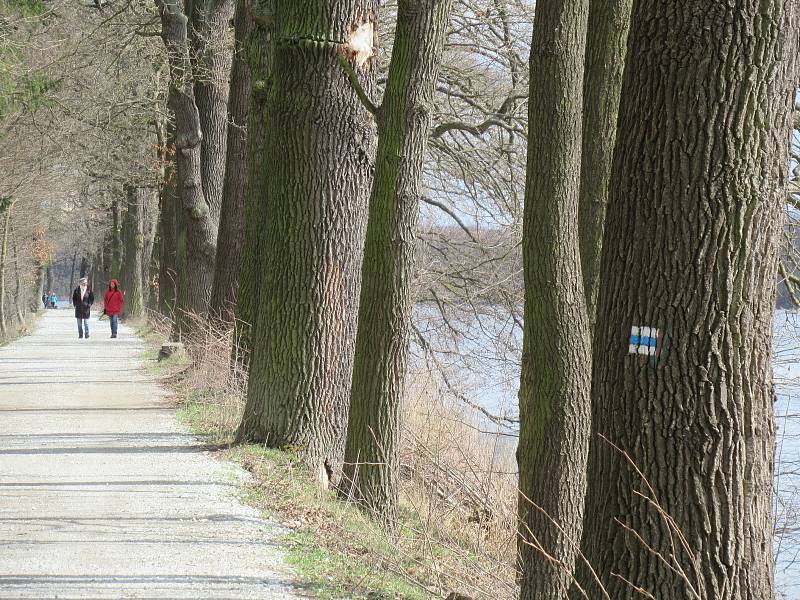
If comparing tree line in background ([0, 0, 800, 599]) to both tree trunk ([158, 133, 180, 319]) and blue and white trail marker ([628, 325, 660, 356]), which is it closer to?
blue and white trail marker ([628, 325, 660, 356])

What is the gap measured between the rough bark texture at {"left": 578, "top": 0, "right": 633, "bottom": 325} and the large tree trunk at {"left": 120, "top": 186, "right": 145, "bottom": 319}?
32.7 meters

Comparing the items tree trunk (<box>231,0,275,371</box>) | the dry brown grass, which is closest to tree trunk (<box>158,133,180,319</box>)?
the dry brown grass

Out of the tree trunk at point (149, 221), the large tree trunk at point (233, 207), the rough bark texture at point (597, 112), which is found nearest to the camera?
the rough bark texture at point (597, 112)

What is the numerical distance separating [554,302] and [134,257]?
116ft

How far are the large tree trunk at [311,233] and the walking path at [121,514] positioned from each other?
2.99 ft

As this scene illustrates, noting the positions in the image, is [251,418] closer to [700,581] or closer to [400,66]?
[400,66]

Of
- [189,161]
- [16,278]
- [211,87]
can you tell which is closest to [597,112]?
[189,161]

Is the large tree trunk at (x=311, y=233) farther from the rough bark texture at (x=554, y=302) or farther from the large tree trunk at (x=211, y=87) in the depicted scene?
the large tree trunk at (x=211, y=87)

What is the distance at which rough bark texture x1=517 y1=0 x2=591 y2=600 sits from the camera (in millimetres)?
8578

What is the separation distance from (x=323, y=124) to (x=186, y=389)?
21.6 feet

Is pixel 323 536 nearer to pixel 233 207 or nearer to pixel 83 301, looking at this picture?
pixel 233 207

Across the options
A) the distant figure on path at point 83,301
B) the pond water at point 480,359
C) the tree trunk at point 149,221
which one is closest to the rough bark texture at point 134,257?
the tree trunk at point 149,221

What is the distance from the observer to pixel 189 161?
1983 centimetres

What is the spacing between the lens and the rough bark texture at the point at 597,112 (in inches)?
361
